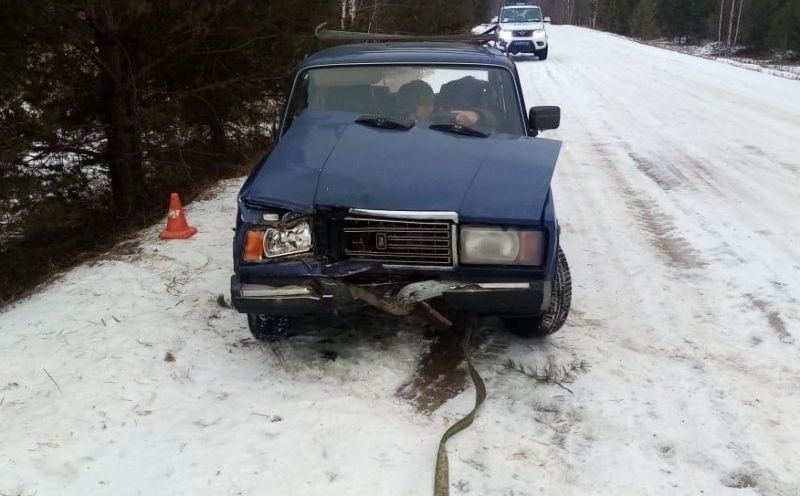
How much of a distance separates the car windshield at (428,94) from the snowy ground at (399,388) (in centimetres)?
144

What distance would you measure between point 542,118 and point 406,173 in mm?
1694

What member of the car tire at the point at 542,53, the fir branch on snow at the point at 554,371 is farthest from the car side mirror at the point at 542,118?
the car tire at the point at 542,53

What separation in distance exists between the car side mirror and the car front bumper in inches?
72.1

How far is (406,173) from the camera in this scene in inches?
137

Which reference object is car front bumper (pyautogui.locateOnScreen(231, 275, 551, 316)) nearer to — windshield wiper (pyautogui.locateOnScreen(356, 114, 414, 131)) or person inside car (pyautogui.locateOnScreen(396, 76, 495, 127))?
windshield wiper (pyautogui.locateOnScreen(356, 114, 414, 131))

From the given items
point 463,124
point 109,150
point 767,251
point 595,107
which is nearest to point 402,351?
point 463,124

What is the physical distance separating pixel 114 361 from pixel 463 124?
2.67 meters

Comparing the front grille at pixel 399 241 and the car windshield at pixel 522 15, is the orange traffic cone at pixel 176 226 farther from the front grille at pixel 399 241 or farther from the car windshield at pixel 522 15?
the car windshield at pixel 522 15

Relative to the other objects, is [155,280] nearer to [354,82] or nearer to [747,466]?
[354,82]

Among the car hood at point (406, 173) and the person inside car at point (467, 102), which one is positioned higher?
the person inside car at point (467, 102)

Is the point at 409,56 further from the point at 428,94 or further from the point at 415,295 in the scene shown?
the point at 415,295

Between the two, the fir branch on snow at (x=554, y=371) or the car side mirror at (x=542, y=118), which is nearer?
the fir branch on snow at (x=554, y=371)

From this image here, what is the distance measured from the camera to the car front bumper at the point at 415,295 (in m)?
3.28

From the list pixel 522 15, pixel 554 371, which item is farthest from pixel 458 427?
pixel 522 15
